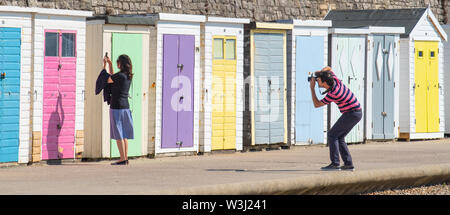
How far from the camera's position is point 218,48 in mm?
15617

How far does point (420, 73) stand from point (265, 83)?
12.9 ft

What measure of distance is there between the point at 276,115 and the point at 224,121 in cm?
118

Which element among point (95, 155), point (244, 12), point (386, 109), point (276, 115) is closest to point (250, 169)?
point (95, 155)

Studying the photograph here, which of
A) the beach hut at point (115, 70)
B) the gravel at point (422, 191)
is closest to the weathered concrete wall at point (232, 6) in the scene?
the beach hut at point (115, 70)

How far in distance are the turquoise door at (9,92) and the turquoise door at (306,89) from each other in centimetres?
545

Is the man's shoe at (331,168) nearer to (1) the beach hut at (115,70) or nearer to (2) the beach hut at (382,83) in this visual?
(1) the beach hut at (115,70)

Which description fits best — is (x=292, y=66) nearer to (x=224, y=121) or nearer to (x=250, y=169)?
(x=224, y=121)

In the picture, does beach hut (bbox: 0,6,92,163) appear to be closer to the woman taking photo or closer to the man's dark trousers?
the woman taking photo

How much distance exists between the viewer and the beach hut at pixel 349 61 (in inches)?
689

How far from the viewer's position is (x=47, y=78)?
44.0 ft

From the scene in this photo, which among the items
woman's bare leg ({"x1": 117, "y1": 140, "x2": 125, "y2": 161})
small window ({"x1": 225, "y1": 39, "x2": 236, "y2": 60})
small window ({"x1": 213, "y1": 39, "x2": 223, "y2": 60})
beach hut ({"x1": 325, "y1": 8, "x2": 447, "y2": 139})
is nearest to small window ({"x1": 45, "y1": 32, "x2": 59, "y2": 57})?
woman's bare leg ({"x1": 117, "y1": 140, "x2": 125, "y2": 161})

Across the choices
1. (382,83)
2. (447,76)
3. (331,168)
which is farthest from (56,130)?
(447,76)

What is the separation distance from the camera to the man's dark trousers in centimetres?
1245

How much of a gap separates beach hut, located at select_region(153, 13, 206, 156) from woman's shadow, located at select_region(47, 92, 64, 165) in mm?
1620
